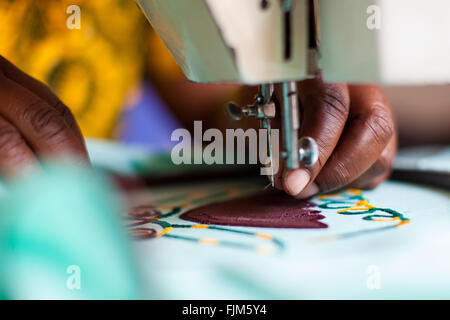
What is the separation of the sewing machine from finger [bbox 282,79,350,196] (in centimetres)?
23

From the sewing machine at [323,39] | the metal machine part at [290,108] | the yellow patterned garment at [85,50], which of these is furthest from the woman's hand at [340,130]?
the yellow patterned garment at [85,50]

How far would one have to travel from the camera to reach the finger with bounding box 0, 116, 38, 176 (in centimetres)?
69

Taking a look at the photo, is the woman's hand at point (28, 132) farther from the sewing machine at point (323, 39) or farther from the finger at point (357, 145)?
the finger at point (357, 145)

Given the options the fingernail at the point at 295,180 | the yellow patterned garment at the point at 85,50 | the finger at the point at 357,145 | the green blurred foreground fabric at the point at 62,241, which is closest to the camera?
the green blurred foreground fabric at the point at 62,241

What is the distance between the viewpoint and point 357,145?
3.09 feet

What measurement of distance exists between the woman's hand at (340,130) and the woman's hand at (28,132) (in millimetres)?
377

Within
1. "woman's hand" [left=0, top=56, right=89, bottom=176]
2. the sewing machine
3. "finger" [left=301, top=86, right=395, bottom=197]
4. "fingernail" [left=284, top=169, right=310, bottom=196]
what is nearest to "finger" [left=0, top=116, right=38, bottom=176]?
"woman's hand" [left=0, top=56, right=89, bottom=176]

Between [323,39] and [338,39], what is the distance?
0.07 feet

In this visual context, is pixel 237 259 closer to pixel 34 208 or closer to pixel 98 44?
pixel 34 208

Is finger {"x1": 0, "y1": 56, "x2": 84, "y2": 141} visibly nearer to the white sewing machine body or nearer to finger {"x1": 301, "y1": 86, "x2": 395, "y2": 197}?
the white sewing machine body

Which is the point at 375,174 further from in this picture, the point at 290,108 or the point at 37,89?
the point at 37,89

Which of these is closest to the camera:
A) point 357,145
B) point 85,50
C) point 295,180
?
point 295,180

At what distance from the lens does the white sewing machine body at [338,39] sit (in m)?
0.61

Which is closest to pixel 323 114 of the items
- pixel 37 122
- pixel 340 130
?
pixel 340 130
